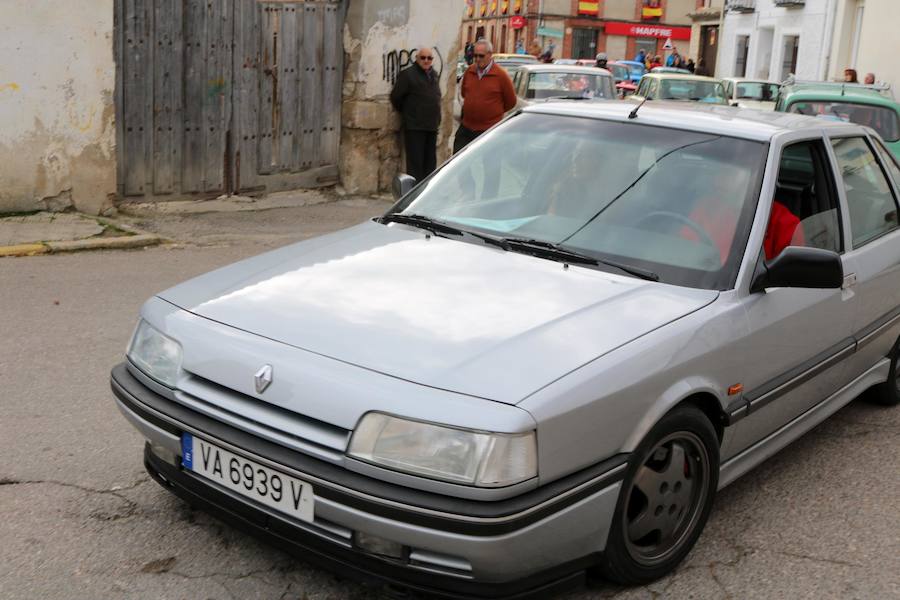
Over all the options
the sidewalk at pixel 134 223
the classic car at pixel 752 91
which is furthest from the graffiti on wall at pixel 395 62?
the classic car at pixel 752 91

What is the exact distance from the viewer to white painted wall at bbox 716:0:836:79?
32688 millimetres

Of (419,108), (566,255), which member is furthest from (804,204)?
(419,108)

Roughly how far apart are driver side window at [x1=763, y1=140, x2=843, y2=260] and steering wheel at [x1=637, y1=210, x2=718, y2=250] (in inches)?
11.5

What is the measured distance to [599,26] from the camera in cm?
6078

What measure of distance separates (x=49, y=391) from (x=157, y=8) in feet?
18.8

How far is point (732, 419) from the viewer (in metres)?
3.69

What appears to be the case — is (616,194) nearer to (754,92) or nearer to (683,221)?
(683,221)

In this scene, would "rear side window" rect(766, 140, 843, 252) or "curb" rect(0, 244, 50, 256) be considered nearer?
"rear side window" rect(766, 140, 843, 252)

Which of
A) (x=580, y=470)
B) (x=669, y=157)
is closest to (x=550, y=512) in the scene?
(x=580, y=470)

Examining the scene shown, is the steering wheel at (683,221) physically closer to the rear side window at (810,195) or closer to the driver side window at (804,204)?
the driver side window at (804,204)

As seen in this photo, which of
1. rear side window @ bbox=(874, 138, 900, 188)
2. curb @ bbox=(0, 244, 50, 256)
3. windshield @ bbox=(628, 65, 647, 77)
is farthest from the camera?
windshield @ bbox=(628, 65, 647, 77)

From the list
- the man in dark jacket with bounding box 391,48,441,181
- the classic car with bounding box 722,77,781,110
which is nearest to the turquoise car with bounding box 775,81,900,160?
the man in dark jacket with bounding box 391,48,441,181

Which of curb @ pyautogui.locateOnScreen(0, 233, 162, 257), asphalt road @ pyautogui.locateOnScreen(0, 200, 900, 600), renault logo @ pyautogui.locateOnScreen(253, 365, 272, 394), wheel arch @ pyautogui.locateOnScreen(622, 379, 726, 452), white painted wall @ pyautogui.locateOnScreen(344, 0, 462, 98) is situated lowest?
asphalt road @ pyautogui.locateOnScreen(0, 200, 900, 600)

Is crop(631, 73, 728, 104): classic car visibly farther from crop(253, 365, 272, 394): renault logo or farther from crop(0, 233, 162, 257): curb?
crop(253, 365, 272, 394): renault logo
